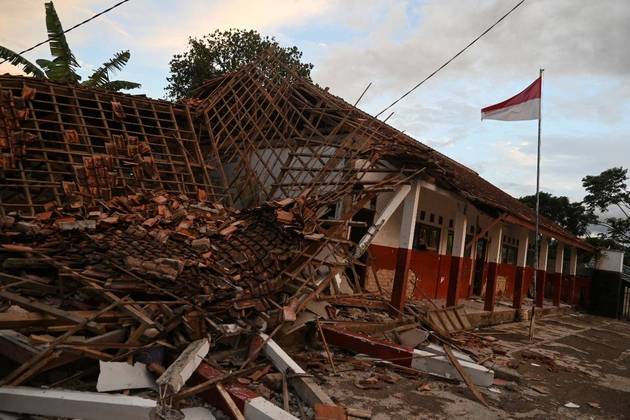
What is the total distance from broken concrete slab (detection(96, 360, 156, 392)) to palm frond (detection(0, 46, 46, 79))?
1093 centimetres

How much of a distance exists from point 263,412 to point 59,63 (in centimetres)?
1333

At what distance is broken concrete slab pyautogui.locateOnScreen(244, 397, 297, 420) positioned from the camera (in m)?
4.28

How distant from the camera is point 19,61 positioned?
519 inches

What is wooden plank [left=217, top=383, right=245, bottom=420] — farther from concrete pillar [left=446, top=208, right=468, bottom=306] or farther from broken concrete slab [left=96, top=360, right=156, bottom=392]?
concrete pillar [left=446, top=208, right=468, bottom=306]

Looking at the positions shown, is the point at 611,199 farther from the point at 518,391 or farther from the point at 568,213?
the point at 518,391

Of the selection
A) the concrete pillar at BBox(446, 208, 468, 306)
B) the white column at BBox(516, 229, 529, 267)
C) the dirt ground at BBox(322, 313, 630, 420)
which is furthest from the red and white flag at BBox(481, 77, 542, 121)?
the white column at BBox(516, 229, 529, 267)

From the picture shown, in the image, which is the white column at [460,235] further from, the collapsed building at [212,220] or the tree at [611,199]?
the tree at [611,199]

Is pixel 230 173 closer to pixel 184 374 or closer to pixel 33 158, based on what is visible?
pixel 33 158

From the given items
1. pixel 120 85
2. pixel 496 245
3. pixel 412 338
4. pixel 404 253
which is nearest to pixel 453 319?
pixel 404 253

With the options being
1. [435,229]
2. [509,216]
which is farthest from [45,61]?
[509,216]

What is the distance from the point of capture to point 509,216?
12.8m

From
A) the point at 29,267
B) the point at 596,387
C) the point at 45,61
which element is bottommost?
the point at 596,387

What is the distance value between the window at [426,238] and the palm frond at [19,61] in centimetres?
1127

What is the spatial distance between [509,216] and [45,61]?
14.1 meters
